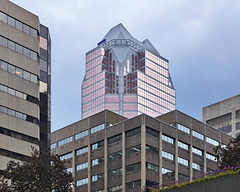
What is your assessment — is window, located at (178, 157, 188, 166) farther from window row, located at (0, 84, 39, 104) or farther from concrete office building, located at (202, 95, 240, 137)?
concrete office building, located at (202, 95, 240, 137)

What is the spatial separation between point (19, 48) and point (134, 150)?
3486 centimetres

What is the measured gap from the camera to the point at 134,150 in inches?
3888

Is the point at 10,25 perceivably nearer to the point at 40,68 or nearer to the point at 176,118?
the point at 40,68

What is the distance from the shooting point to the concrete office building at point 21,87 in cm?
6894

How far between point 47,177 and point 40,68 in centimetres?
3048

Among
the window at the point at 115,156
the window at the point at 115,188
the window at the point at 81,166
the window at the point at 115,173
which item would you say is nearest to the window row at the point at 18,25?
the window at the point at 115,156

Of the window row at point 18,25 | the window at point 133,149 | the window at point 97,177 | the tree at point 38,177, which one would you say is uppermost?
the window row at point 18,25

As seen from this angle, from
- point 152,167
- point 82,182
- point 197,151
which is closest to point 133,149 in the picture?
point 152,167

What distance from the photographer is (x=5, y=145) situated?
67.4m

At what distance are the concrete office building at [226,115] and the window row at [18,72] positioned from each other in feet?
266

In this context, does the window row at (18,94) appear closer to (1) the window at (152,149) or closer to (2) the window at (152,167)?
(1) the window at (152,149)

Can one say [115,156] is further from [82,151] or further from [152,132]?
[82,151]

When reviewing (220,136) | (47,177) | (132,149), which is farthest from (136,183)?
(47,177)

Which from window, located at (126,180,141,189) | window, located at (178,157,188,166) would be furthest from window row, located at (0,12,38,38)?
window, located at (178,157,188,166)
